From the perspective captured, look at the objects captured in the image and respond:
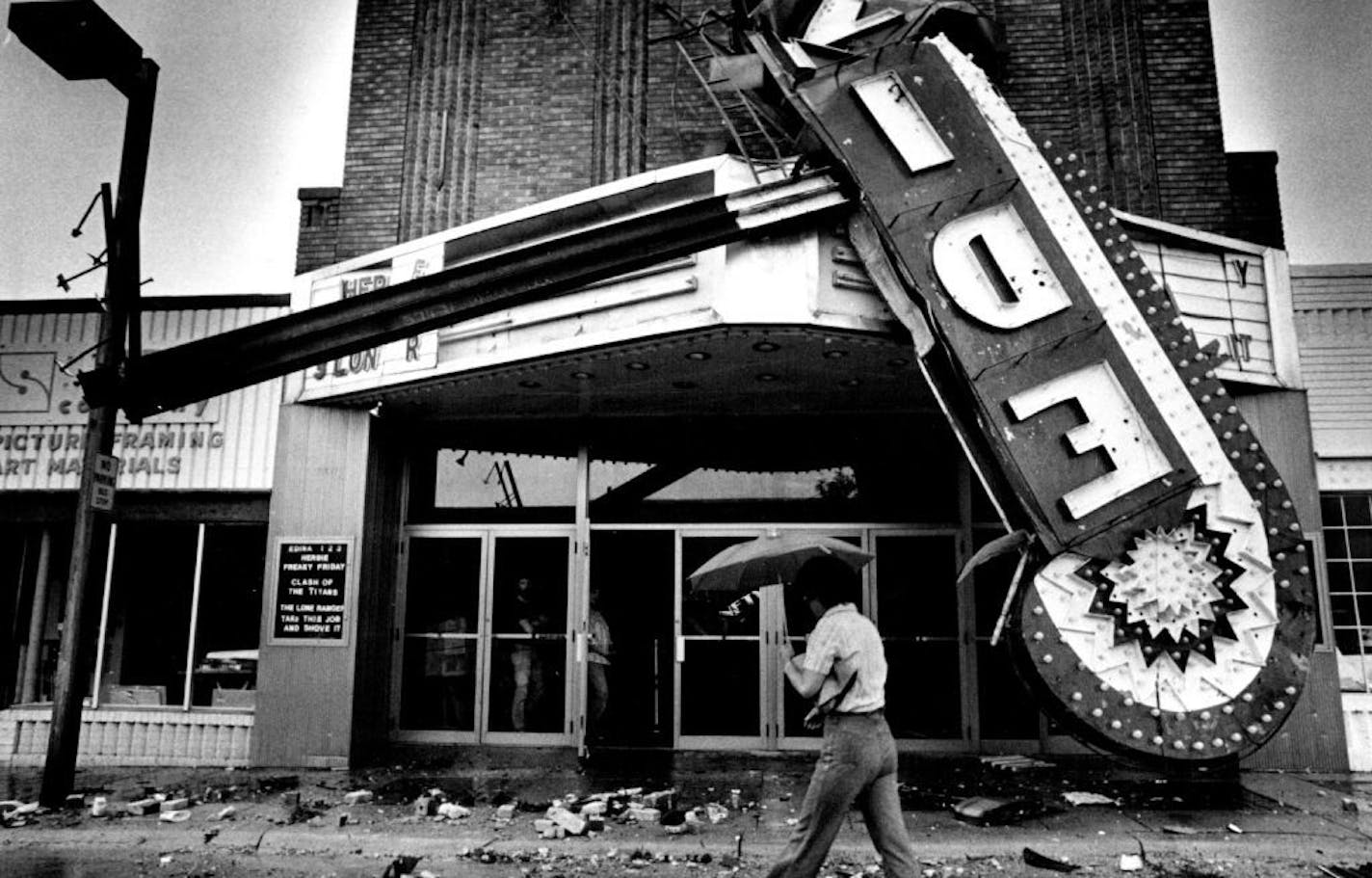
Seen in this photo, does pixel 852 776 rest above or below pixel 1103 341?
below

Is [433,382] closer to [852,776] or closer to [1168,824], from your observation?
[852,776]

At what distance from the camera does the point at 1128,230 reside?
9.77 meters

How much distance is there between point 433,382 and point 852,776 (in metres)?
6.46

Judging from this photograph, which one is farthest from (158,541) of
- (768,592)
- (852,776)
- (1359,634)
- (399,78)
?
(1359,634)

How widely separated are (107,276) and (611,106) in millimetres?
5553

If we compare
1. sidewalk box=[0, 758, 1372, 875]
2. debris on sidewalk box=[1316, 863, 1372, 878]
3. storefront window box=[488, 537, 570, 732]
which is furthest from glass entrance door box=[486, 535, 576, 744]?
debris on sidewalk box=[1316, 863, 1372, 878]

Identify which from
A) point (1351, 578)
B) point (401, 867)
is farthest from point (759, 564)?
point (1351, 578)

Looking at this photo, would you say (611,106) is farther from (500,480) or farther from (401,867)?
(401,867)

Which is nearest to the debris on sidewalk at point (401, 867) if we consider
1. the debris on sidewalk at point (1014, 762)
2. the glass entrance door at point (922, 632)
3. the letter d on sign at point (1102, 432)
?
the letter d on sign at point (1102, 432)

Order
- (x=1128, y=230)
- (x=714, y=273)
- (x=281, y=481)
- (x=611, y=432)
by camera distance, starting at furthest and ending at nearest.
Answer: (x=611, y=432)
(x=281, y=481)
(x=1128, y=230)
(x=714, y=273)

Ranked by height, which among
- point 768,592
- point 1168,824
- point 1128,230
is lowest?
point 1168,824

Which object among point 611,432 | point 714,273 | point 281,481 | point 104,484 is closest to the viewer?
point 714,273

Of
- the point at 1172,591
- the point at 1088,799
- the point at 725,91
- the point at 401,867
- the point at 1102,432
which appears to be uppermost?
the point at 725,91

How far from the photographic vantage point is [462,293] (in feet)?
26.9
